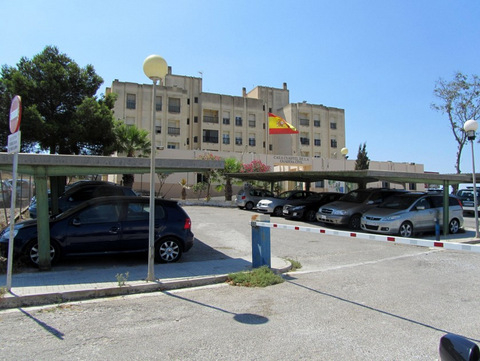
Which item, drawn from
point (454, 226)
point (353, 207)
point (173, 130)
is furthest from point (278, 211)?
point (173, 130)

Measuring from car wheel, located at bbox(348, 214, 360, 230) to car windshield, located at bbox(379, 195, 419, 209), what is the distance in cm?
117

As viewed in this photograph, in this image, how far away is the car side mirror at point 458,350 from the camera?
1.88 metres

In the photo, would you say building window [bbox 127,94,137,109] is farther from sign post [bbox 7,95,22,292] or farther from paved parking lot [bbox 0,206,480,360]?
paved parking lot [bbox 0,206,480,360]

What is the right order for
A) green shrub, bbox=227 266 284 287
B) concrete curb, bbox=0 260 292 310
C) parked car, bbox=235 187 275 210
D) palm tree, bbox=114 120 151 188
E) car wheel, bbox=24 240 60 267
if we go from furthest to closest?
palm tree, bbox=114 120 151 188
parked car, bbox=235 187 275 210
car wheel, bbox=24 240 60 267
green shrub, bbox=227 266 284 287
concrete curb, bbox=0 260 292 310

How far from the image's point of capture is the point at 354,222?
1416 cm

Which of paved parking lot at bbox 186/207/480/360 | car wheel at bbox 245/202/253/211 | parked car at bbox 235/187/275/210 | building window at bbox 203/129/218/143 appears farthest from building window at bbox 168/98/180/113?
paved parking lot at bbox 186/207/480/360

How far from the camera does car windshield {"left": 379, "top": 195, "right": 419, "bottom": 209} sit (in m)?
12.7

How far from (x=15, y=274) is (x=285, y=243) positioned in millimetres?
7036

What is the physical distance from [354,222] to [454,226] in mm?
3730

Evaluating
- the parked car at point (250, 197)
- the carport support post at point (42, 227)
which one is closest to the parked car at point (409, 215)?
the carport support post at point (42, 227)

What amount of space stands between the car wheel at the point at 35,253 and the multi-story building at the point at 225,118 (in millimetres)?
34833

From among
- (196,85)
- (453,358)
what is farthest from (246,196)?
(196,85)

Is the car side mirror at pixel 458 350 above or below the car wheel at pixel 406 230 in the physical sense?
above

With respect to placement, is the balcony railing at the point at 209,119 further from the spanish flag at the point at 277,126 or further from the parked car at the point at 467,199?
the parked car at the point at 467,199
